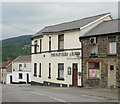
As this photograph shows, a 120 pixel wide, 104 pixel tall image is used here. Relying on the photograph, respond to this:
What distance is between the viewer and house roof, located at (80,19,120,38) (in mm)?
22728

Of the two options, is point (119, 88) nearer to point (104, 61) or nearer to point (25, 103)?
point (104, 61)

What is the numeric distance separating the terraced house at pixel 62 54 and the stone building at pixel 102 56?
99 centimetres

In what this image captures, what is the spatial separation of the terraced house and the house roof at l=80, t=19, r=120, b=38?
2.62 feet

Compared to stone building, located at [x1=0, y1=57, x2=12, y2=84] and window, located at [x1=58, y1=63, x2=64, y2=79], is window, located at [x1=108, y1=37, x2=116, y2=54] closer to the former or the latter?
window, located at [x1=58, y1=63, x2=64, y2=79]

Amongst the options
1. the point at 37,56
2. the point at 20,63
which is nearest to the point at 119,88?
the point at 37,56

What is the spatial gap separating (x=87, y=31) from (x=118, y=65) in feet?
19.2

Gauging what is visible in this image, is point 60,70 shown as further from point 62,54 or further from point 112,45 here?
point 112,45

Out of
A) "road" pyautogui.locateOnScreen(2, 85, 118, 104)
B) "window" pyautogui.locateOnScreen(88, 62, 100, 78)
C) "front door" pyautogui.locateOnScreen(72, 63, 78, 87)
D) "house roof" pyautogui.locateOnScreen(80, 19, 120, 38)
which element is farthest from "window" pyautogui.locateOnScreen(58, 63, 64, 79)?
"road" pyautogui.locateOnScreen(2, 85, 118, 104)

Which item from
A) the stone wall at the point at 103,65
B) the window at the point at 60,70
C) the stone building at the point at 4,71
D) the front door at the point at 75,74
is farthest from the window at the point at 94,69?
the stone building at the point at 4,71

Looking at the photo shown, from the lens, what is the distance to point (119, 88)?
2141cm

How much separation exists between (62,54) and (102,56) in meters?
6.48

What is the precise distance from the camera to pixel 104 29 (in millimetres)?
23906

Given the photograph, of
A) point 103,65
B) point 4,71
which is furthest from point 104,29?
point 4,71

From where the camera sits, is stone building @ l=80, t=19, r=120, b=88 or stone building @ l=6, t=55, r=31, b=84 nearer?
stone building @ l=80, t=19, r=120, b=88
